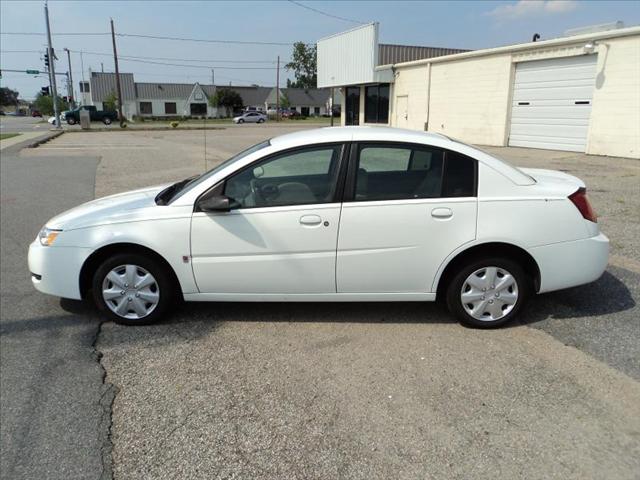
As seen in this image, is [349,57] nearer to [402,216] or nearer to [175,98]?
[402,216]

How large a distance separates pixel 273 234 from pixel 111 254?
54.0 inches

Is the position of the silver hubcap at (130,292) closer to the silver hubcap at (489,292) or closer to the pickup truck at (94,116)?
the silver hubcap at (489,292)

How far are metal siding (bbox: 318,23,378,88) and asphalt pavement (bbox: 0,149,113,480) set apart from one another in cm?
2567

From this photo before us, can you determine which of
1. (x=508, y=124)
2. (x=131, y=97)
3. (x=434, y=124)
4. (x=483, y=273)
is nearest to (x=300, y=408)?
(x=483, y=273)

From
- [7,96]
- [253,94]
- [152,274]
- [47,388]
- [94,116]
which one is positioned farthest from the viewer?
[7,96]

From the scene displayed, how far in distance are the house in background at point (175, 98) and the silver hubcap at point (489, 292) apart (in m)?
81.5

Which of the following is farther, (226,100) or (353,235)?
(226,100)

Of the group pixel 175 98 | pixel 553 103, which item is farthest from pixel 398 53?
pixel 175 98

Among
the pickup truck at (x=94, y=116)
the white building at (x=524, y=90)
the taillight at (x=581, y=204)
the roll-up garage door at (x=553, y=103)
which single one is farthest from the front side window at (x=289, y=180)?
the pickup truck at (x=94, y=116)

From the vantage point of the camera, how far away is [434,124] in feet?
82.3

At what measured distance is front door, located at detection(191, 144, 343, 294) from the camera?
3898mm

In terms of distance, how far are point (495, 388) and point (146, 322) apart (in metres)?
2.76

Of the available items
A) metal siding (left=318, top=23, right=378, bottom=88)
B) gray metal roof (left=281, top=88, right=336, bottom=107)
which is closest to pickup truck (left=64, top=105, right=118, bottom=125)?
metal siding (left=318, top=23, right=378, bottom=88)

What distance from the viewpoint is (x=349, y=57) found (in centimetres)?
3108
